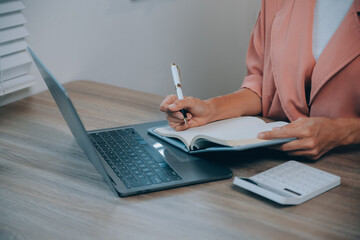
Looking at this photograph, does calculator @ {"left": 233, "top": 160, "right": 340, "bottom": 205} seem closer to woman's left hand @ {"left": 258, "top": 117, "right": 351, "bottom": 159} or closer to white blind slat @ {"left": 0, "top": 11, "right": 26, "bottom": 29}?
woman's left hand @ {"left": 258, "top": 117, "right": 351, "bottom": 159}

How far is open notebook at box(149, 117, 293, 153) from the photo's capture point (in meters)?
0.88

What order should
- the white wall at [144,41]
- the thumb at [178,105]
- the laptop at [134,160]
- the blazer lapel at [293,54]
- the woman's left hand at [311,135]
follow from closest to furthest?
the laptop at [134,160] < the woman's left hand at [311,135] < the thumb at [178,105] < the blazer lapel at [293,54] < the white wall at [144,41]

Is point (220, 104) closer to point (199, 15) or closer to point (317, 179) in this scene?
point (317, 179)

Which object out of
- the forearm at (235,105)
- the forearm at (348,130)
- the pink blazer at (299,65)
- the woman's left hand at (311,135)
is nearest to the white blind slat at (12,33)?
the forearm at (235,105)

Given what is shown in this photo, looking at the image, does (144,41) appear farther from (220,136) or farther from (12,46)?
(220,136)

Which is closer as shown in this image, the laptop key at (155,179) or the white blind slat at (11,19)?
the laptop key at (155,179)

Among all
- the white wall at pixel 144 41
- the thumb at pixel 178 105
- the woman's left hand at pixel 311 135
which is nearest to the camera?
the woman's left hand at pixel 311 135

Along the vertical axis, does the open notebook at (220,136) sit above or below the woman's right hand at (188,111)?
below

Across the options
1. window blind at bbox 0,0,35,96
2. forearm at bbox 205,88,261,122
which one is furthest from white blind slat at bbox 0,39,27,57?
forearm at bbox 205,88,261,122

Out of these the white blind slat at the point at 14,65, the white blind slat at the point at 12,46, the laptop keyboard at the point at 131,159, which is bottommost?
the laptop keyboard at the point at 131,159

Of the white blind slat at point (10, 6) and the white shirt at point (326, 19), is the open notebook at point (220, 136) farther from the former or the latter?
the white blind slat at point (10, 6)

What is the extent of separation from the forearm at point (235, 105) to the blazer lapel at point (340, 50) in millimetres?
225

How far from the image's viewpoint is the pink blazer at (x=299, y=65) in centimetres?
109

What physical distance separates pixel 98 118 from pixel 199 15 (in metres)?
1.22
